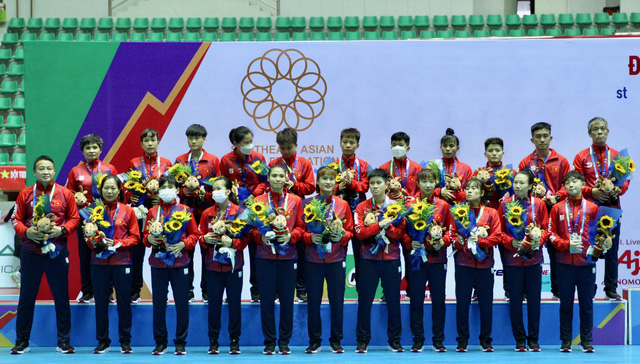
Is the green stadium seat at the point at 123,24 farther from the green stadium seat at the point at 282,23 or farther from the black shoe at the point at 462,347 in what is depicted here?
the black shoe at the point at 462,347

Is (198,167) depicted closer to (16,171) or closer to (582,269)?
(582,269)

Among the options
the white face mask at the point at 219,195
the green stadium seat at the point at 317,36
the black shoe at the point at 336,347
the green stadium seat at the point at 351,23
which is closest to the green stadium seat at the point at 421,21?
the green stadium seat at the point at 351,23

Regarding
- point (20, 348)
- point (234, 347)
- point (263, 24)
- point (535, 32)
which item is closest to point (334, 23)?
point (263, 24)

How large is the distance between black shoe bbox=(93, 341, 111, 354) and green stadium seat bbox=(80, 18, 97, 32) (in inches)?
399

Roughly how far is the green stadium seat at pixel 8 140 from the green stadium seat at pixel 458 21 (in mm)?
9208

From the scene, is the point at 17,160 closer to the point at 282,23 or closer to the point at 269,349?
the point at 282,23

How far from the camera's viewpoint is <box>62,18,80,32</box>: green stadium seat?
1644cm

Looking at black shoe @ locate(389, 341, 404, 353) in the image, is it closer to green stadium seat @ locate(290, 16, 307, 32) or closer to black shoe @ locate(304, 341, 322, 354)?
black shoe @ locate(304, 341, 322, 354)

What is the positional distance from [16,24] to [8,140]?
299 centimetres

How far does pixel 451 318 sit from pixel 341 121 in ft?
9.68

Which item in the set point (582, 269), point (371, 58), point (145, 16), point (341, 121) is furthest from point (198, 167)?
point (145, 16)

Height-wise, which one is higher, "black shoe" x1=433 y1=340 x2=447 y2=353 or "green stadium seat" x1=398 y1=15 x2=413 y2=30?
"green stadium seat" x1=398 y1=15 x2=413 y2=30

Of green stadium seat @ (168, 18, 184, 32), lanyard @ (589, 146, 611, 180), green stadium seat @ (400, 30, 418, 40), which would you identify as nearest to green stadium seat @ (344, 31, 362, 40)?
green stadium seat @ (400, 30, 418, 40)

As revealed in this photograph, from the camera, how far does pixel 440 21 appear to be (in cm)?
1614
